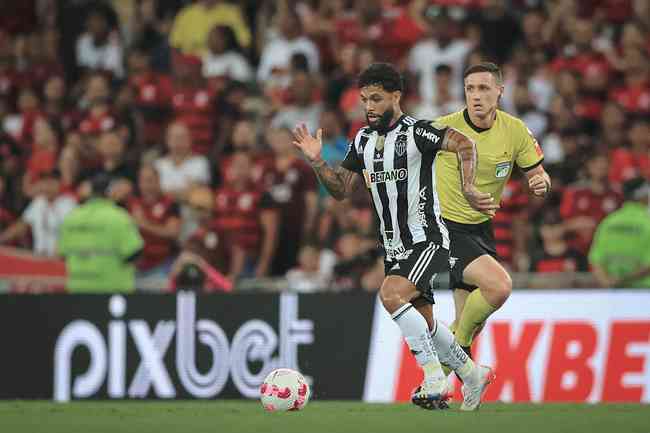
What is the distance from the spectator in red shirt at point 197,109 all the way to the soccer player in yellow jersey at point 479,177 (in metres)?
7.35

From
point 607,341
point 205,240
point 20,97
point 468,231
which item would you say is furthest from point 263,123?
point 468,231

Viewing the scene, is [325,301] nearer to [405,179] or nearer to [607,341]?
[607,341]

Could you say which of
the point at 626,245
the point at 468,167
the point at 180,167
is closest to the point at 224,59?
the point at 180,167

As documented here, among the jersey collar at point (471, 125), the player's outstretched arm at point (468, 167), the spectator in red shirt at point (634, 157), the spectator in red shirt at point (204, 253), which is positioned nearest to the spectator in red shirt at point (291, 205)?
the spectator in red shirt at point (204, 253)

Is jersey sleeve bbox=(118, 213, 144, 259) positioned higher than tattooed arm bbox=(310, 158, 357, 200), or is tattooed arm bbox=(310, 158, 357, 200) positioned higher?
tattooed arm bbox=(310, 158, 357, 200)

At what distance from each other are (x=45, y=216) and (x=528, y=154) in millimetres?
8104

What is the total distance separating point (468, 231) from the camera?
10.6m

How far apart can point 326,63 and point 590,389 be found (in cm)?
669

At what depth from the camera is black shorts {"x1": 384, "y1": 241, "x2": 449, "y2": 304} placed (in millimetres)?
9578

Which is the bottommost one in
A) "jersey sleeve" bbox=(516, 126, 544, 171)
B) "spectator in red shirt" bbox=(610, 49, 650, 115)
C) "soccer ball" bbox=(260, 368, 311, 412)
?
"soccer ball" bbox=(260, 368, 311, 412)

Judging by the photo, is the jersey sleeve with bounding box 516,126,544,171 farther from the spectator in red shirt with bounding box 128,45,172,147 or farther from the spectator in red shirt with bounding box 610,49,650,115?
the spectator in red shirt with bounding box 128,45,172,147

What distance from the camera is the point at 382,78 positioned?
31.6 ft

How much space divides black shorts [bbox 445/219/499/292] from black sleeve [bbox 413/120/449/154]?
1.05 metres

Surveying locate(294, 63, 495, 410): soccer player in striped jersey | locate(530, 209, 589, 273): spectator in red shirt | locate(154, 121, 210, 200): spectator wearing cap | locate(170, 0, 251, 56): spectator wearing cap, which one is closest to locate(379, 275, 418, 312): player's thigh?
locate(294, 63, 495, 410): soccer player in striped jersey
